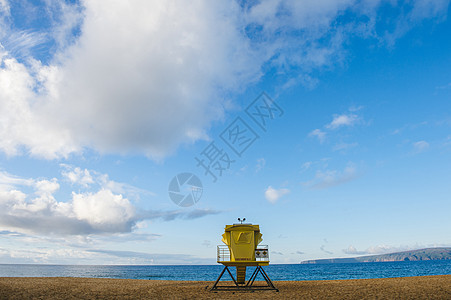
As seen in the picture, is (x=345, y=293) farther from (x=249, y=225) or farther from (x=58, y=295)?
(x=58, y=295)

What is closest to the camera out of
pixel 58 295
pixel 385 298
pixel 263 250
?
pixel 385 298

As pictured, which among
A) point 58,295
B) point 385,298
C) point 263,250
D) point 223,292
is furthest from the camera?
point 263,250

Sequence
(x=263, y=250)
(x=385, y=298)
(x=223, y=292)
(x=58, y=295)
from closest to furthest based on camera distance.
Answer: (x=385, y=298)
(x=58, y=295)
(x=223, y=292)
(x=263, y=250)

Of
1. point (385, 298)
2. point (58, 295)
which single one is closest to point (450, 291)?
point (385, 298)

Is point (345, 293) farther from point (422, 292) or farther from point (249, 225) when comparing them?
point (249, 225)

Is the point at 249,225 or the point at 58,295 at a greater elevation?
the point at 249,225

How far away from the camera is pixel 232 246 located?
78.7ft

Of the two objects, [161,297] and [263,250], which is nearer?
[161,297]

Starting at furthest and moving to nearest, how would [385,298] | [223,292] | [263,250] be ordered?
[263,250]
[223,292]
[385,298]

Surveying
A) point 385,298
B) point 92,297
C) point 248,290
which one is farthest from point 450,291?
point 92,297

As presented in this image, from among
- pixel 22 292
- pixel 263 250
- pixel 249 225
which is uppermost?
pixel 249 225

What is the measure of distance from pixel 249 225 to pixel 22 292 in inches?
671

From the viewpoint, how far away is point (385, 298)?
18.1m

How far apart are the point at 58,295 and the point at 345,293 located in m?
19.7
